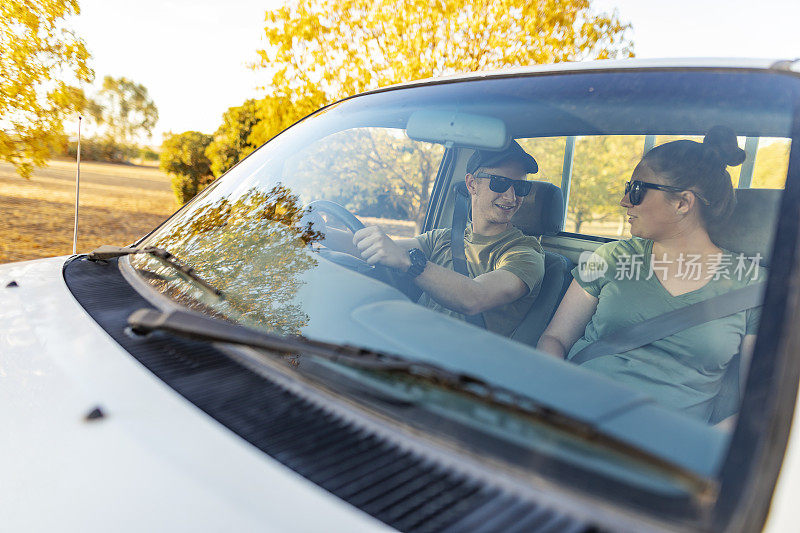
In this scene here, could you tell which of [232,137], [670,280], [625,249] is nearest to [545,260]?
[625,249]

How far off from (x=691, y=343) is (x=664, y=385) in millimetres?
202

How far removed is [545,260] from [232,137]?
545 inches

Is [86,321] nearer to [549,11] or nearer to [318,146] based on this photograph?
[318,146]

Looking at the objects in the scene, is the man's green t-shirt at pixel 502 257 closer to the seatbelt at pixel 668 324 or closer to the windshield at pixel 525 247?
the windshield at pixel 525 247

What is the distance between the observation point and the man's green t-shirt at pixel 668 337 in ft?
4.79

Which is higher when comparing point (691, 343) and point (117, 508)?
point (691, 343)

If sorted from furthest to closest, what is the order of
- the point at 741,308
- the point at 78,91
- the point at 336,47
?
the point at 336,47
the point at 78,91
the point at 741,308

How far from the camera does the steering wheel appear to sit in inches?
63.3

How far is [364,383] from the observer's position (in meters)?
1.02

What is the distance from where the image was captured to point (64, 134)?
17.4ft

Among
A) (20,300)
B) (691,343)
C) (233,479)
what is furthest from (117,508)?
(691,343)

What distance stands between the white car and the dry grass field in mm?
4824

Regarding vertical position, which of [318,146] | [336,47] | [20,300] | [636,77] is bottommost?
[20,300]

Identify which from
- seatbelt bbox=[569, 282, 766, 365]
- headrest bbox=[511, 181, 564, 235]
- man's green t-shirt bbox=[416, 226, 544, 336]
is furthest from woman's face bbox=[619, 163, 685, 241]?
headrest bbox=[511, 181, 564, 235]
